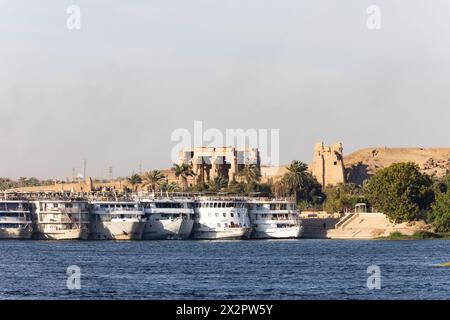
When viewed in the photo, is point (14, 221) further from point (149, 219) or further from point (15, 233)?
point (149, 219)

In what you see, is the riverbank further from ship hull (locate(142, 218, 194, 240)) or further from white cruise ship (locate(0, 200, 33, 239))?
white cruise ship (locate(0, 200, 33, 239))

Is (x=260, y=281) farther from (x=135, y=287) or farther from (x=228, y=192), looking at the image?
(x=228, y=192)

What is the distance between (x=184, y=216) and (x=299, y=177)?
37153mm

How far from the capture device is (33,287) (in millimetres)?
64500

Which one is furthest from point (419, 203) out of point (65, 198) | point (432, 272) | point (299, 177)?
point (432, 272)

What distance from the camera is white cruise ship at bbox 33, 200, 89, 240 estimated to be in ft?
478

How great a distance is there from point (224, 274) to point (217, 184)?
378ft

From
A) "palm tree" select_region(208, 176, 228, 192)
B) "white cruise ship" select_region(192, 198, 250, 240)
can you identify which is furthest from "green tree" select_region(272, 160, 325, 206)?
"white cruise ship" select_region(192, 198, 250, 240)

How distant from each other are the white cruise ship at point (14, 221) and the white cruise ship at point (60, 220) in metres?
1.57

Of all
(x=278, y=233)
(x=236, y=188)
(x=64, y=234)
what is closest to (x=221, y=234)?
(x=278, y=233)

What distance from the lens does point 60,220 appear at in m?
147

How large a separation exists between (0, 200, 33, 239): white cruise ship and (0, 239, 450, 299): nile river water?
1237 inches

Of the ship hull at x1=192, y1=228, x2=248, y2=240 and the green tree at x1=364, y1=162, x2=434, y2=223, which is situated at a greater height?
the green tree at x1=364, y1=162, x2=434, y2=223

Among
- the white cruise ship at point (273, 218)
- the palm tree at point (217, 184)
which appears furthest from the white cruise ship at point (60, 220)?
the palm tree at point (217, 184)
